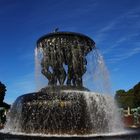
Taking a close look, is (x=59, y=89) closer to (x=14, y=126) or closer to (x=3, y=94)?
(x=14, y=126)

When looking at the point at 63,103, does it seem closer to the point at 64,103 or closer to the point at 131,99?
the point at 64,103

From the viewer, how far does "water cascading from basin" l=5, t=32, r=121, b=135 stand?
14875mm

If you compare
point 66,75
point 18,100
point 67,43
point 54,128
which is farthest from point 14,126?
A: point 67,43

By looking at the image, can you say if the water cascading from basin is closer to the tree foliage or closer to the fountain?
the fountain

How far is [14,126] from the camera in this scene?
16141 mm

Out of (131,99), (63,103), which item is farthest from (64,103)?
(131,99)

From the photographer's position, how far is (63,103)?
14953mm

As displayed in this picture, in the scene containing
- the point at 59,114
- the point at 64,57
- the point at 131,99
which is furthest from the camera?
the point at 131,99

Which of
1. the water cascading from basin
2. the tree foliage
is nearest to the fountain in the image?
the water cascading from basin

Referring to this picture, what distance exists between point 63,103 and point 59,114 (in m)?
0.51

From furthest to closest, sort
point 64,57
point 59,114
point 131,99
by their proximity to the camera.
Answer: point 131,99
point 64,57
point 59,114

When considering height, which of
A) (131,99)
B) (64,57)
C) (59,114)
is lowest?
(59,114)

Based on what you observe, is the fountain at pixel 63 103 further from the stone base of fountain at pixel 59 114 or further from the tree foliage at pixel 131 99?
the tree foliage at pixel 131 99

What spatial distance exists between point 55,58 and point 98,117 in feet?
13.0
